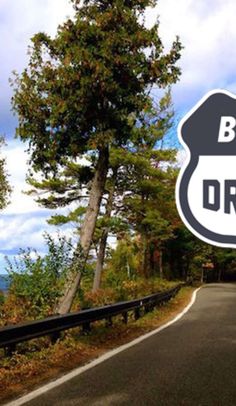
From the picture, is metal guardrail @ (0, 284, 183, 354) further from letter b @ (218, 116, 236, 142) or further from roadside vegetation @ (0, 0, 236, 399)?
letter b @ (218, 116, 236, 142)

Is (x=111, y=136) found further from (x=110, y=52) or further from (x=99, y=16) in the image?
(x=99, y=16)

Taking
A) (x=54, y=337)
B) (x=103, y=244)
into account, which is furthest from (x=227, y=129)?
(x=103, y=244)

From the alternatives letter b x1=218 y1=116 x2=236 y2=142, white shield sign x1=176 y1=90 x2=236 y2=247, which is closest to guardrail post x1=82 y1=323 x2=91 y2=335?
white shield sign x1=176 y1=90 x2=236 y2=247

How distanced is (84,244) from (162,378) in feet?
23.0

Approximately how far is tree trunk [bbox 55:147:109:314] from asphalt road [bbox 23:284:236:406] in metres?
2.58

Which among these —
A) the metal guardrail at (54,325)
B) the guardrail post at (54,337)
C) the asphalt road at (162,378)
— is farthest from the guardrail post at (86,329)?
the guardrail post at (54,337)

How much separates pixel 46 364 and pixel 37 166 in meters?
8.14

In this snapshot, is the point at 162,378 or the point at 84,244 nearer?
the point at 162,378

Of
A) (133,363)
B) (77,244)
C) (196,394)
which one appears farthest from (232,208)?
(77,244)

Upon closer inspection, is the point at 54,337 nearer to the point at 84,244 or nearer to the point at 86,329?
the point at 86,329

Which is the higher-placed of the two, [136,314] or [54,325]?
[136,314]

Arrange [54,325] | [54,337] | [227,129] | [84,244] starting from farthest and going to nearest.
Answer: [84,244] → [54,337] → [54,325] → [227,129]

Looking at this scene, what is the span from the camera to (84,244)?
49.8 feet

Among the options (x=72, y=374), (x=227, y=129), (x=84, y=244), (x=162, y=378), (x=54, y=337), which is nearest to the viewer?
(x=227, y=129)
